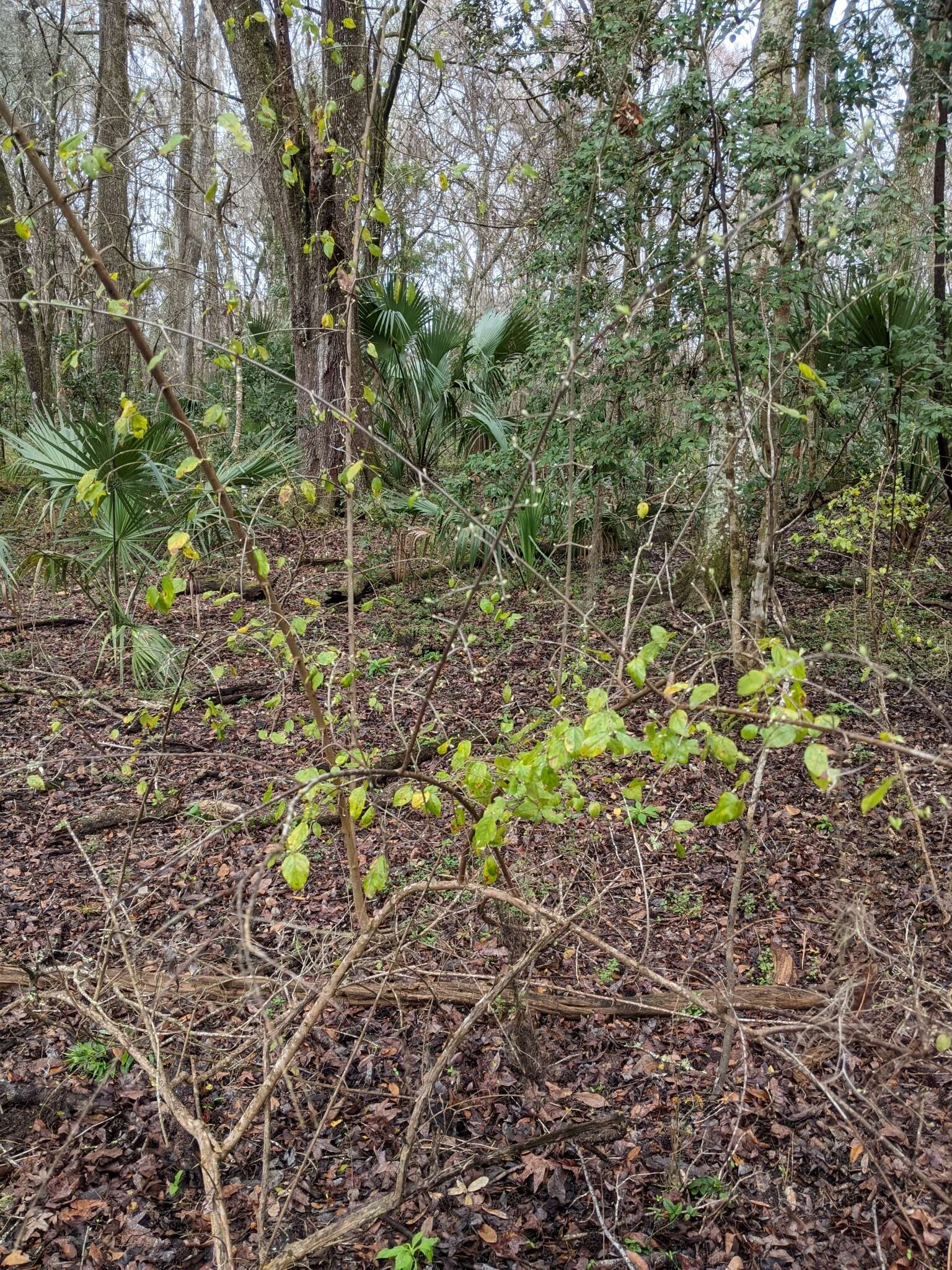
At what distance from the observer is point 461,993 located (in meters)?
2.64

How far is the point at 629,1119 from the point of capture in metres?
2.28

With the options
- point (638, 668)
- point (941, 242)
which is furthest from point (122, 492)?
point (941, 242)

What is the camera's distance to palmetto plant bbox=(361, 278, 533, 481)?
20.5 ft

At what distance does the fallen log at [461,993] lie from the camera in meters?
2.54

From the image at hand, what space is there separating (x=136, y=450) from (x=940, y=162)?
16.2ft

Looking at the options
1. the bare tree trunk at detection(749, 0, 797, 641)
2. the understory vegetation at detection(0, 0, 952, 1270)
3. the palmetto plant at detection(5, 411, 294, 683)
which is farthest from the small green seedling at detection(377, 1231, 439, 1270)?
the palmetto plant at detection(5, 411, 294, 683)

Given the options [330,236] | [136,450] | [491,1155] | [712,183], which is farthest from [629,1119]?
[712,183]

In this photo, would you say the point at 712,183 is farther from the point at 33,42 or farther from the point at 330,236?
the point at 33,42

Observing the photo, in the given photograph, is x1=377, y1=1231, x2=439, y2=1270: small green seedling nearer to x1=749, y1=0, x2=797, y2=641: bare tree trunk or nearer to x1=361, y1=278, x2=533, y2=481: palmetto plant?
x1=749, y1=0, x2=797, y2=641: bare tree trunk

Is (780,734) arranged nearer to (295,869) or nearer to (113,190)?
(295,869)

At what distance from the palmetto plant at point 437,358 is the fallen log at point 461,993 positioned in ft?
14.2

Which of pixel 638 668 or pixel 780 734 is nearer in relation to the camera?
pixel 780 734

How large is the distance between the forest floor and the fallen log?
0.04 m

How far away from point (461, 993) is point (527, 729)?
3.98ft
